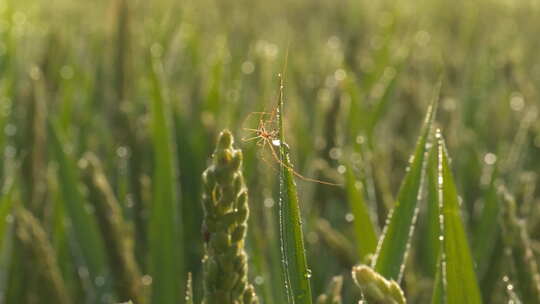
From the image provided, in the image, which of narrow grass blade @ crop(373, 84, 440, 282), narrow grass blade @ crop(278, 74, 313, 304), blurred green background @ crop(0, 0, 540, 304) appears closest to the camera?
narrow grass blade @ crop(278, 74, 313, 304)

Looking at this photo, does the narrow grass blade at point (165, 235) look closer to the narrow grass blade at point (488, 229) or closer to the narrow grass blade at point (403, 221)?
the narrow grass blade at point (403, 221)

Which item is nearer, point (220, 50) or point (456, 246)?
point (456, 246)

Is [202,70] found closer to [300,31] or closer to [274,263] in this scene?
[274,263]

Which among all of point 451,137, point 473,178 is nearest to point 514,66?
point 451,137

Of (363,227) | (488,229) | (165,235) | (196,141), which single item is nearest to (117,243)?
(165,235)

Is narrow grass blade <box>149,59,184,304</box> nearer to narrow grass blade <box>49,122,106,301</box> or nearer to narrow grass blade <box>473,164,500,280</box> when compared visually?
narrow grass blade <box>49,122,106,301</box>

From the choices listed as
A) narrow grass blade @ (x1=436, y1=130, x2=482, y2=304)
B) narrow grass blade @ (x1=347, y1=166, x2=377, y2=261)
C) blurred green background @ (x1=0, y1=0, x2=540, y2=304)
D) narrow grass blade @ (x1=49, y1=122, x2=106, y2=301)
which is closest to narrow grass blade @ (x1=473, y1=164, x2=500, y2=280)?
blurred green background @ (x1=0, y1=0, x2=540, y2=304)
